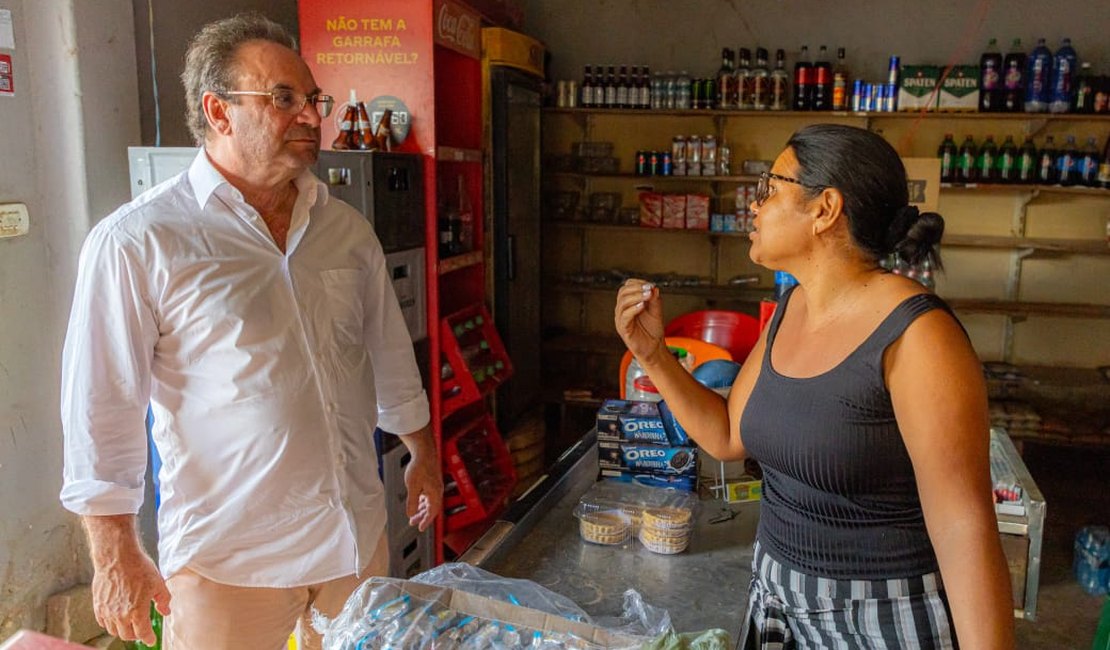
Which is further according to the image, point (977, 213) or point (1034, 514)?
point (977, 213)

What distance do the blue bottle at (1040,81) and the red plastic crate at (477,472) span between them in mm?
3438

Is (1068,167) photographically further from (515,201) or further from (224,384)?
(224,384)

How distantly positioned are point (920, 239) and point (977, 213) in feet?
14.1

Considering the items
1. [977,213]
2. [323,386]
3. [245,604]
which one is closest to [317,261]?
[323,386]

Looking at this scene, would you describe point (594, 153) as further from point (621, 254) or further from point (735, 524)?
point (735, 524)

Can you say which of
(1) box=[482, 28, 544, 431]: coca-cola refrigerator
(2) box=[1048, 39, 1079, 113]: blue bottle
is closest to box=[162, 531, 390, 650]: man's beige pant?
(1) box=[482, 28, 544, 431]: coca-cola refrigerator

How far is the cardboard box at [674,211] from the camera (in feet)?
17.1

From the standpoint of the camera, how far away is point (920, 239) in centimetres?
136

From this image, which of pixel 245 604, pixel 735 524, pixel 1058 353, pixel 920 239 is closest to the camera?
pixel 920 239

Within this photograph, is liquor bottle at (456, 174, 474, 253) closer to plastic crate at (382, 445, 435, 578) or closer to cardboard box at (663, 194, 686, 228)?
plastic crate at (382, 445, 435, 578)

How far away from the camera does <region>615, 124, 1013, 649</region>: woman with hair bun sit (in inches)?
46.3

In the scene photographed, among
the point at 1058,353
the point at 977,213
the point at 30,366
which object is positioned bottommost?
the point at 1058,353

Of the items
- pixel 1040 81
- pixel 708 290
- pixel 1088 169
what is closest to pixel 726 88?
pixel 708 290

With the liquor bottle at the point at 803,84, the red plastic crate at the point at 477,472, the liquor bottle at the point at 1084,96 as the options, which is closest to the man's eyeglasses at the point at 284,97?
the red plastic crate at the point at 477,472
